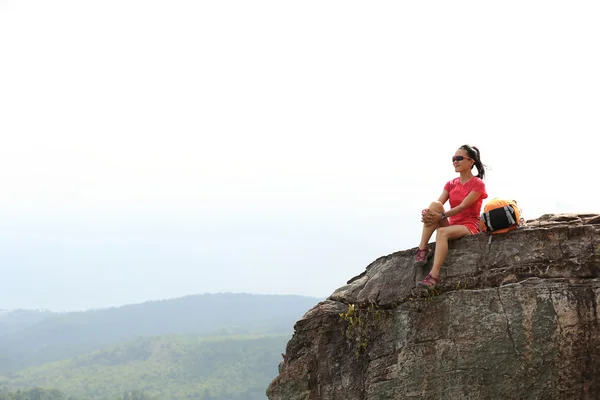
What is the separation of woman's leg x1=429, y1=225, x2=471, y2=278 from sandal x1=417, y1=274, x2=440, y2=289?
2.9 inches

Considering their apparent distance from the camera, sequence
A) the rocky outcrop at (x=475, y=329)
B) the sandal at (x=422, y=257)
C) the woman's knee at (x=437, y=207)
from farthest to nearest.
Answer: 1. the sandal at (x=422, y=257)
2. the woman's knee at (x=437, y=207)
3. the rocky outcrop at (x=475, y=329)

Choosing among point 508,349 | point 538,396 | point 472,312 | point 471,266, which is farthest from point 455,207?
point 538,396

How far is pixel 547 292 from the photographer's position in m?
13.0

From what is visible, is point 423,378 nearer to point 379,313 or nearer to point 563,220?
point 379,313

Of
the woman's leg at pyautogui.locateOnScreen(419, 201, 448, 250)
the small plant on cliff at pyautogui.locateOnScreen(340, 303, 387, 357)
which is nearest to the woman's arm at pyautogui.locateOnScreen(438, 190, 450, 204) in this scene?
the woman's leg at pyautogui.locateOnScreen(419, 201, 448, 250)

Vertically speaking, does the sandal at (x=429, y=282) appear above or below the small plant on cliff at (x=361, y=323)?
above

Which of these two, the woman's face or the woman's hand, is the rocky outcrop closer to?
the woman's hand

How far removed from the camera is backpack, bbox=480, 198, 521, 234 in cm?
1392

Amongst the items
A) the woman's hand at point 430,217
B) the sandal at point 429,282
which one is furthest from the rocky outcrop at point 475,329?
the woman's hand at point 430,217

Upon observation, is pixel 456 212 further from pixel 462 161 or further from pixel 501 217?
pixel 462 161

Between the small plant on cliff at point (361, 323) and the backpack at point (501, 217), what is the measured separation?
3317 millimetres

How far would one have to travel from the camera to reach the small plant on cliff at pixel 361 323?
14.5m

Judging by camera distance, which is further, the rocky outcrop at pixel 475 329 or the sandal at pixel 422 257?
the sandal at pixel 422 257

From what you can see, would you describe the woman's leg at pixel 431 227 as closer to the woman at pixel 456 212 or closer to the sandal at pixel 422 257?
the woman at pixel 456 212
